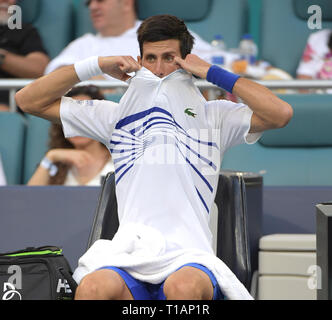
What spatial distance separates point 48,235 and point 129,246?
94 cm

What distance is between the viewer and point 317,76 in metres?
4.08

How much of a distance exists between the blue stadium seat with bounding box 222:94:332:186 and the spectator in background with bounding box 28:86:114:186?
55cm

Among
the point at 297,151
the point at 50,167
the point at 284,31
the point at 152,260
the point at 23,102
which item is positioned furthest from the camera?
the point at 284,31

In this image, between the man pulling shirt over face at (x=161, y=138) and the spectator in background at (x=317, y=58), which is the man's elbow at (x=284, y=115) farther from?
the spectator in background at (x=317, y=58)

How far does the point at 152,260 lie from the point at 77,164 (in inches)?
55.0

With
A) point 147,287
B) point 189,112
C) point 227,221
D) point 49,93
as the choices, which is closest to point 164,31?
point 189,112

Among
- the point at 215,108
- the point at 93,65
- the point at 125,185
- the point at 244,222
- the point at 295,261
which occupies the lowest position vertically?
the point at 295,261

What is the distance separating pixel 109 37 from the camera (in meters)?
4.09

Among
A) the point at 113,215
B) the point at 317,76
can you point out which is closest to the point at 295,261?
the point at 113,215

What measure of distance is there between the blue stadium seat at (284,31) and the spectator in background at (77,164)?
53.5 inches

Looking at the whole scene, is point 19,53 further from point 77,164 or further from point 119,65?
point 119,65

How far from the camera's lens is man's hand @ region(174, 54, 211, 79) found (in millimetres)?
2143

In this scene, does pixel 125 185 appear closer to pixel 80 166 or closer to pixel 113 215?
pixel 113 215
